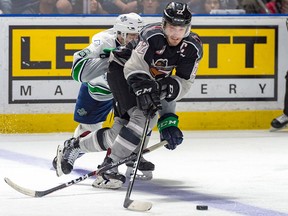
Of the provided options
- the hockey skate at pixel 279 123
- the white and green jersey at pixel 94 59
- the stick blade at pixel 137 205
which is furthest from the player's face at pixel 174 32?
the hockey skate at pixel 279 123

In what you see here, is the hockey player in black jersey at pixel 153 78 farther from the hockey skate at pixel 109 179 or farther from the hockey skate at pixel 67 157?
the hockey skate at pixel 67 157

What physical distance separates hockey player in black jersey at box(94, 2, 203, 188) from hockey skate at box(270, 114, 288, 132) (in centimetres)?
306

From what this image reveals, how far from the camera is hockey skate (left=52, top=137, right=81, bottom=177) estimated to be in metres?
6.04

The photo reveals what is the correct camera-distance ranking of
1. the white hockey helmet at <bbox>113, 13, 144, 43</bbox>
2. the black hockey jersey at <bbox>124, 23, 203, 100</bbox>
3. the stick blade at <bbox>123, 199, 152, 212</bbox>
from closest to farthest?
the stick blade at <bbox>123, 199, 152, 212</bbox> < the black hockey jersey at <bbox>124, 23, 203, 100</bbox> < the white hockey helmet at <bbox>113, 13, 144, 43</bbox>

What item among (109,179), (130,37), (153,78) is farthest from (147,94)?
(130,37)

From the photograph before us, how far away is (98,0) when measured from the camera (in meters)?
8.67

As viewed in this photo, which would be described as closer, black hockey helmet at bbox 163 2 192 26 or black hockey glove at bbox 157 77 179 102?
black hockey helmet at bbox 163 2 192 26

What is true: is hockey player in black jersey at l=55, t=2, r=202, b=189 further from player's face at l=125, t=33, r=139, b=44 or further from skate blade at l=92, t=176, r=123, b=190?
player's face at l=125, t=33, r=139, b=44

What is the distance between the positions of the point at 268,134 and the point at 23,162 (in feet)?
8.26

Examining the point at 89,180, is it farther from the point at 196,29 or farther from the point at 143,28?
the point at 196,29

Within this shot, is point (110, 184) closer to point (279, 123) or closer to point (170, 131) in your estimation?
point (170, 131)

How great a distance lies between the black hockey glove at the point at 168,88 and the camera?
5.50m

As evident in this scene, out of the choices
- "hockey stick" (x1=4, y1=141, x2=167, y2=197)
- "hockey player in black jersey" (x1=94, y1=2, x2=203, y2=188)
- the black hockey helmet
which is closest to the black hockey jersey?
"hockey player in black jersey" (x1=94, y1=2, x2=203, y2=188)

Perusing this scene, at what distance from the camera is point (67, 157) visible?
19.9 ft
